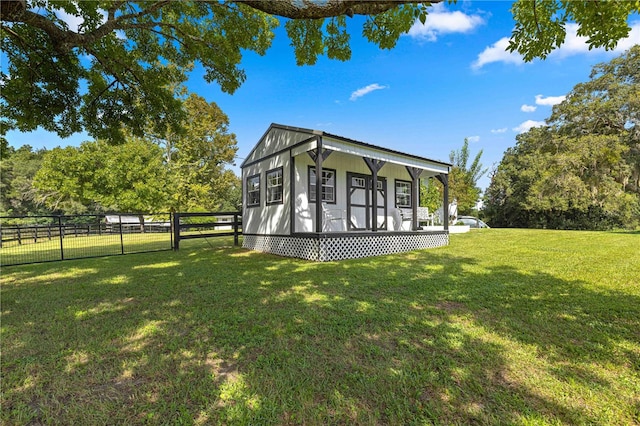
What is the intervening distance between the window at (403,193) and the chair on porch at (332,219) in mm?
3279

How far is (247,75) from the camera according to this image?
6.84 m

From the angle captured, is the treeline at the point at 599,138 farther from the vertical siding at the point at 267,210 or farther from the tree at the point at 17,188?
the tree at the point at 17,188

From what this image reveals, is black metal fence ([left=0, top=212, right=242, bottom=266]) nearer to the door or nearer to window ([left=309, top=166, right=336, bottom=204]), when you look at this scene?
window ([left=309, top=166, right=336, bottom=204])

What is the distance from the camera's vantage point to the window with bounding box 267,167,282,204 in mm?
9180

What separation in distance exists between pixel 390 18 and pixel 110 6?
4.51 meters

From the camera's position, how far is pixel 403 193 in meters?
12.1

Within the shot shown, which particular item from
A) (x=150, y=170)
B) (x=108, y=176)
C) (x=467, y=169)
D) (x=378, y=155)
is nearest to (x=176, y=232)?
(x=378, y=155)

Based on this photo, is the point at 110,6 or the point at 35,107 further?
the point at 35,107

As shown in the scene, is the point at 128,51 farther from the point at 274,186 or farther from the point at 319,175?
the point at 274,186

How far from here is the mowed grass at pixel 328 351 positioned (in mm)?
1800

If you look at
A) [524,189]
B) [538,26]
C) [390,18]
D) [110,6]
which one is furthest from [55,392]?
[524,189]

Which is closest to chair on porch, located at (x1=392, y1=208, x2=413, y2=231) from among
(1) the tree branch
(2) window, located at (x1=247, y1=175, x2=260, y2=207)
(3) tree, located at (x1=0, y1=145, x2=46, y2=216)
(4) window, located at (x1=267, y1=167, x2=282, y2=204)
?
(4) window, located at (x1=267, y1=167, x2=282, y2=204)

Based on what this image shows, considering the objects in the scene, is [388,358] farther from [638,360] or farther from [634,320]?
[634,320]

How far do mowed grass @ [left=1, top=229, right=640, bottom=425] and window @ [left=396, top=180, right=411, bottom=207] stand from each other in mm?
7072
